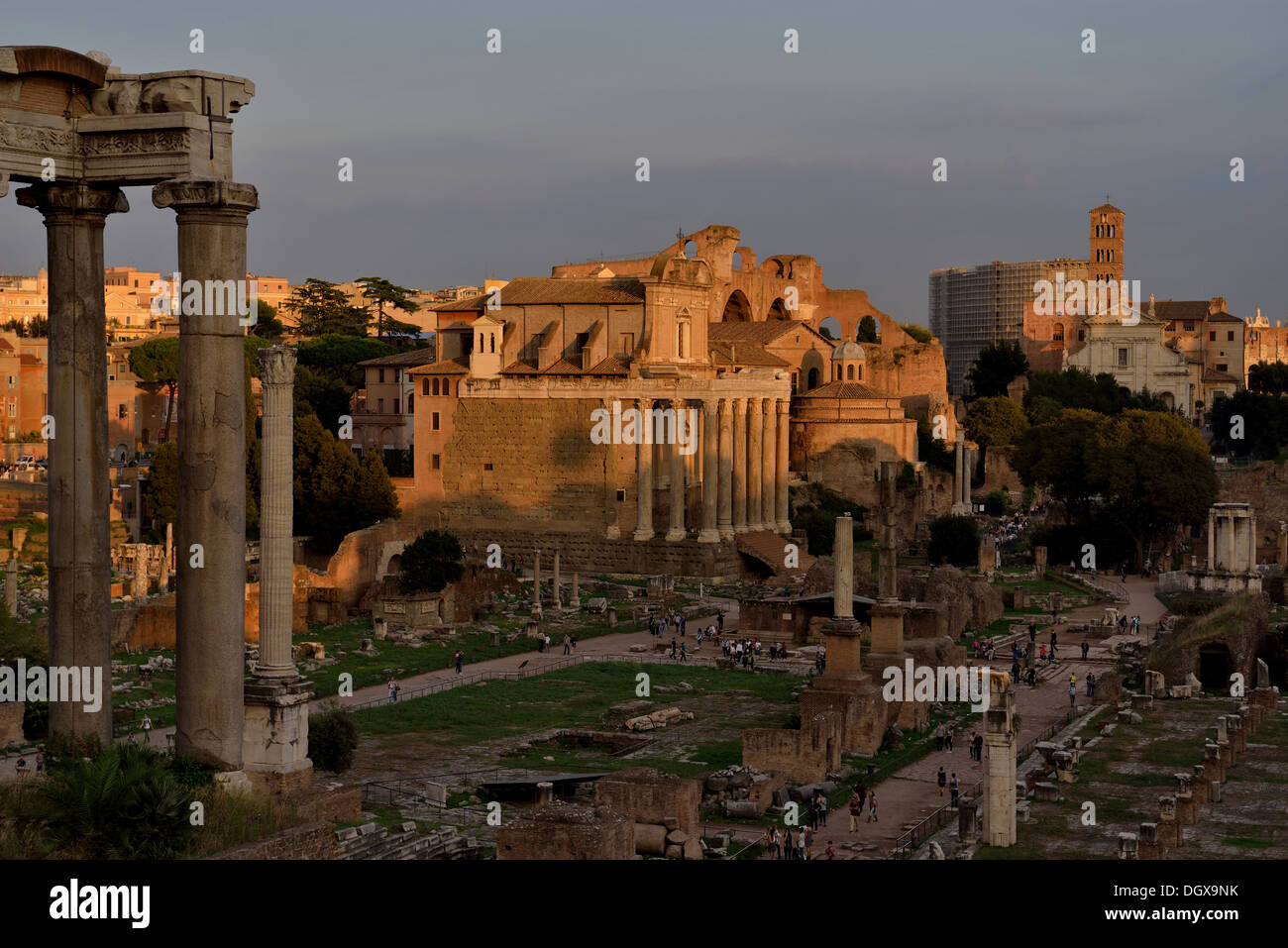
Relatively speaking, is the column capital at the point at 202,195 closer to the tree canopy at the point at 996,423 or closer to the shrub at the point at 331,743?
the shrub at the point at 331,743

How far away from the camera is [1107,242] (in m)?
119

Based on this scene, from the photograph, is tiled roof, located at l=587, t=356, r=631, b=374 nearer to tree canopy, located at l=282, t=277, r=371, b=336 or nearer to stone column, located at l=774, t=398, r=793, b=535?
stone column, located at l=774, t=398, r=793, b=535

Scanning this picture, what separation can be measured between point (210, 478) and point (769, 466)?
168 ft

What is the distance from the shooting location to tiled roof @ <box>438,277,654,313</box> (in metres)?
64.0

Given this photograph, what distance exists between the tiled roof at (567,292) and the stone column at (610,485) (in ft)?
13.5

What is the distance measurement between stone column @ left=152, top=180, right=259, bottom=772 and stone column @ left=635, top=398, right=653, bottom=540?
46217 mm

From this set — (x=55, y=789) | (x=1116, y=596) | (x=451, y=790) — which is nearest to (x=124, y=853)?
(x=55, y=789)

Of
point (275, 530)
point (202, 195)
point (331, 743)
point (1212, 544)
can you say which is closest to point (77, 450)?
point (202, 195)

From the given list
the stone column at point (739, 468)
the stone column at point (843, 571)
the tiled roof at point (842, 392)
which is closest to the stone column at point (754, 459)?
the stone column at point (739, 468)

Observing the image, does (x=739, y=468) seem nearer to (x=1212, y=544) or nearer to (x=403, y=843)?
(x=1212, y=544)

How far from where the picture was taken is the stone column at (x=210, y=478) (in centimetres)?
1461

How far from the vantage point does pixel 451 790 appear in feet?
86.1

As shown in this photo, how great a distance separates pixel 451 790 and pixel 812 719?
658 centimetres
